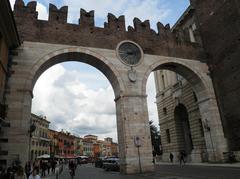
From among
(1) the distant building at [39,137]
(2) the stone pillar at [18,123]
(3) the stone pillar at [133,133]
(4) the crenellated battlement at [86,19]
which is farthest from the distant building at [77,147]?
(2) the stone pillar at [18,123]

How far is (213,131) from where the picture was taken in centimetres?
1709

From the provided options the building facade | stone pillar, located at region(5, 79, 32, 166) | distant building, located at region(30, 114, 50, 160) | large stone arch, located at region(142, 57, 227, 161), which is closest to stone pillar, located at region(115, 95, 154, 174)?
large stone arch, located at region(142, 57, 227, 161)

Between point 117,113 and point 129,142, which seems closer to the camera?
point 129,142

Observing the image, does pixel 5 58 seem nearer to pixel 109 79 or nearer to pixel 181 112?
pixel 109 79

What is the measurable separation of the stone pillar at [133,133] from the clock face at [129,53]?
2763mm

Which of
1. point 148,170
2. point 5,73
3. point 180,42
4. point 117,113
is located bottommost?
point 148,170

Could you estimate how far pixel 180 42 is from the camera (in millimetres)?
18844

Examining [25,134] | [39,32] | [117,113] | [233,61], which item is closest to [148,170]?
[117,113]

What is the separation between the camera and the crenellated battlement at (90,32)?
1512cm

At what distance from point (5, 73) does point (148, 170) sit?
33.8 feet

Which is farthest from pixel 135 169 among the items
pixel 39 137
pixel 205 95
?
pixel 39 137

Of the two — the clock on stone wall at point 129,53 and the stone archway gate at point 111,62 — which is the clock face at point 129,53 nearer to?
the clock on stone wall at point 129,53

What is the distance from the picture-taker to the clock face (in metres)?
16.4

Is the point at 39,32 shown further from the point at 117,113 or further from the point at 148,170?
the point at 148,170
